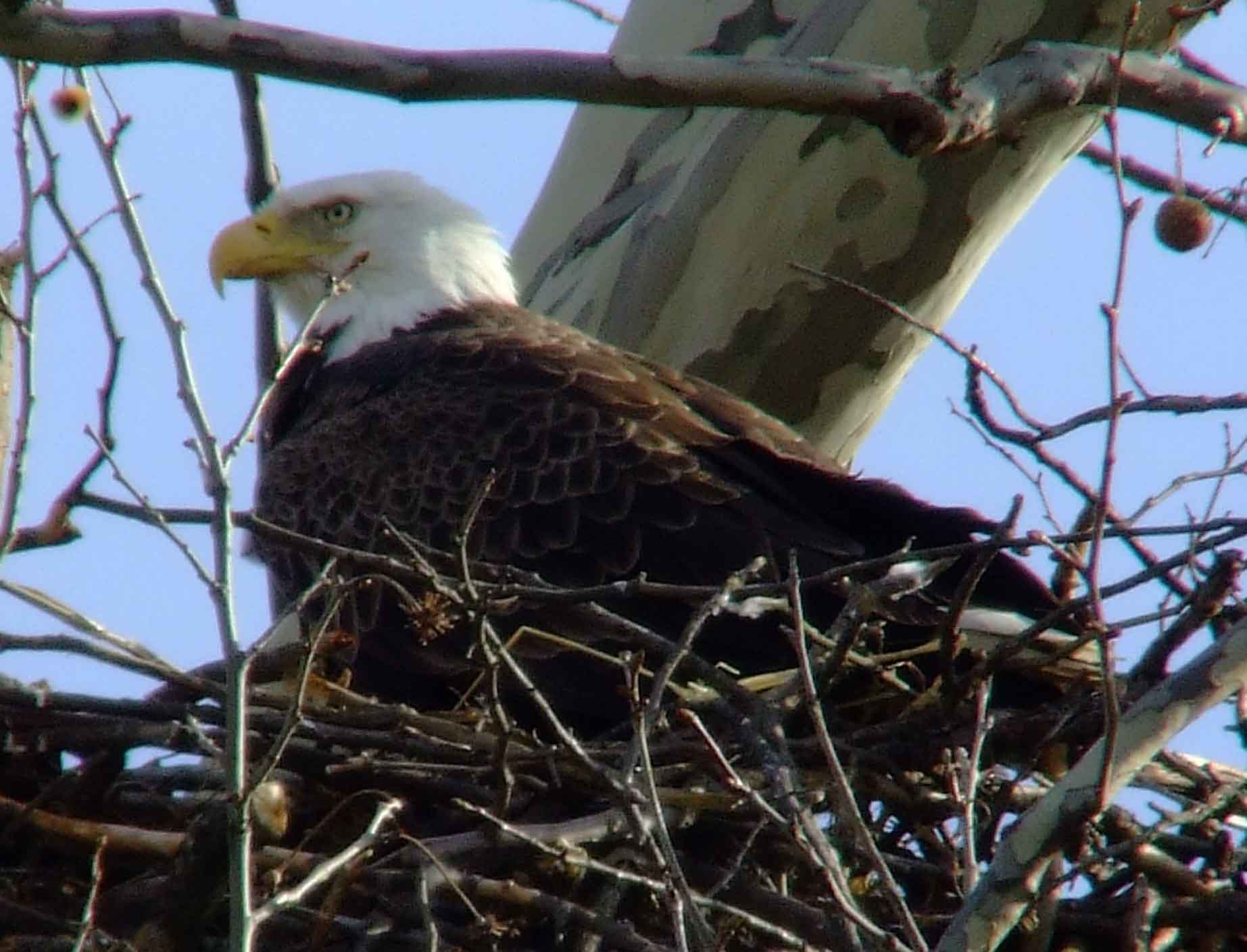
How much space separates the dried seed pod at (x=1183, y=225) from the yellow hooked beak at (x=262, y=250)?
2580mm

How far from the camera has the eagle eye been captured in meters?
6.45

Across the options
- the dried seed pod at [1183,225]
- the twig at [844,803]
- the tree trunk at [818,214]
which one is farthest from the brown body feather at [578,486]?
the twig at [844,803]

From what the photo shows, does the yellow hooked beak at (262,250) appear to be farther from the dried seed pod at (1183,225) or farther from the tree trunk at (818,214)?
the dried seed pod at (1183,225)

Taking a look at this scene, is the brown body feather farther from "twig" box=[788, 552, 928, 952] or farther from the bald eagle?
"twig" box=[788, 552, 928, 952]

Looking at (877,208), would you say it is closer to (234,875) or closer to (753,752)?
(753,752)

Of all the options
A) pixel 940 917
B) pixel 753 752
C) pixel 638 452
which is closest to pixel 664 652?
pixel 753 752

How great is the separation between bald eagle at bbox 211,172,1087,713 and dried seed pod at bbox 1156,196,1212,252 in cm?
73

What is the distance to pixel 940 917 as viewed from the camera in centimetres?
404

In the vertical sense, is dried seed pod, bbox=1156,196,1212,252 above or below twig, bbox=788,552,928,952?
above

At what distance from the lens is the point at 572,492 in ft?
16.6

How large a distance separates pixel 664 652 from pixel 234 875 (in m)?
1.31

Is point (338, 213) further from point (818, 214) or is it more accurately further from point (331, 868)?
point (331, 868)

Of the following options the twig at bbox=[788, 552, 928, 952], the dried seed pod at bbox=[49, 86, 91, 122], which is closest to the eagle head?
the dried seed pod at bbox=[49, 86, 91, 122]

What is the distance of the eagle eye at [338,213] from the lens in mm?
6445
